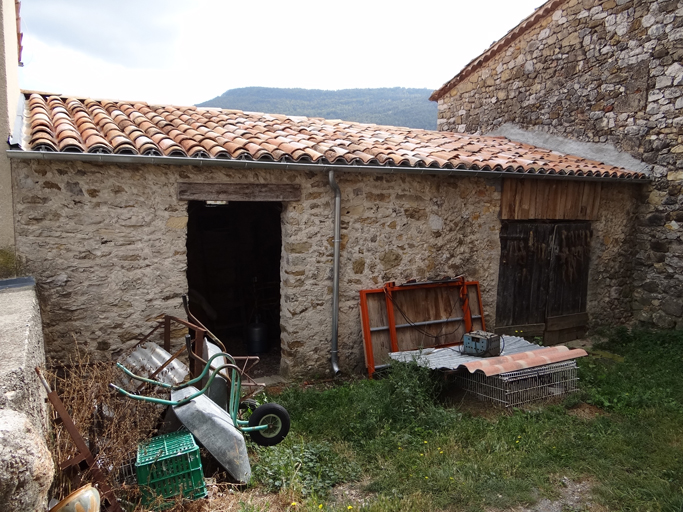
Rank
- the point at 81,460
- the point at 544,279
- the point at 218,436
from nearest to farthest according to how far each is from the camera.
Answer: the point at 81,460 < the point at 218,436 < the point at 544,279

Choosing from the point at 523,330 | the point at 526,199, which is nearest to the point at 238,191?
the point at 526,199

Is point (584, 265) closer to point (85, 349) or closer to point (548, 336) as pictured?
point (548, 336)

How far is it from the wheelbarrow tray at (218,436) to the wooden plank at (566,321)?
581 centimetres

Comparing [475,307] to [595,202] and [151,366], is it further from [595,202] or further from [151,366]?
[151,366]

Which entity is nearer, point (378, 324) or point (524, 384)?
point (524, 384)

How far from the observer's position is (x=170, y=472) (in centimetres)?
301

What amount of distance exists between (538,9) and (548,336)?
583 centimetres

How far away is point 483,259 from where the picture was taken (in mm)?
6965

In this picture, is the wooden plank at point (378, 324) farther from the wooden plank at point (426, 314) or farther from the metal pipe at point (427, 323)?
the wooden plank at point (426, 314)

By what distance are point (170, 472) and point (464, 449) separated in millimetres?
2419

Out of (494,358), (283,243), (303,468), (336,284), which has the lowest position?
(303,468)

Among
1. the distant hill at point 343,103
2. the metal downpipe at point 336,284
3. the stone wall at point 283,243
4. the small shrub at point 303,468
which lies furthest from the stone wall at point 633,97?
the distant hill at point 343,103

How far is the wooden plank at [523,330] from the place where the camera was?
723cm

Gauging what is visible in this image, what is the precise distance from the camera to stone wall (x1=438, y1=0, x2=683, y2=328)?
730 centimetres
